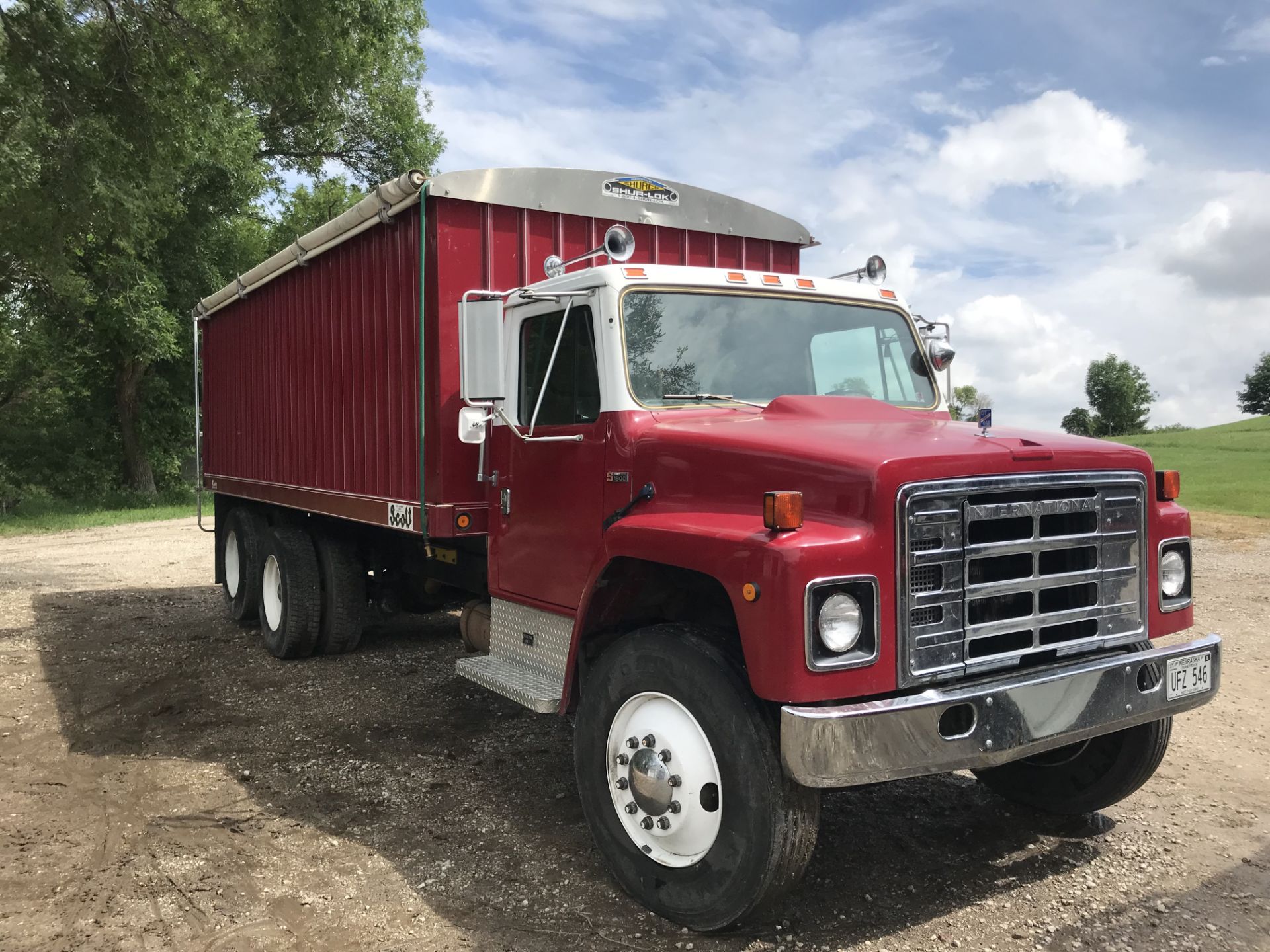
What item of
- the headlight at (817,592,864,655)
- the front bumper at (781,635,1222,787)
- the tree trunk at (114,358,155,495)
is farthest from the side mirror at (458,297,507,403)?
the tree trunk at (114,358,155,495)

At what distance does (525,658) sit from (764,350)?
192cm

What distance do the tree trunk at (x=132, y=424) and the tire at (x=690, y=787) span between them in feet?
79.1

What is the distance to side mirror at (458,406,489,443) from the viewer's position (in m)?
4.74

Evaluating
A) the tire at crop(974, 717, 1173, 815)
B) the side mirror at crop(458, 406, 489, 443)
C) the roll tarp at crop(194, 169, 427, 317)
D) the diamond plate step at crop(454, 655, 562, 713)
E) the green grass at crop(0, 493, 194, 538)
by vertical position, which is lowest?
the tire at crop(974, 717, 1173, 815)

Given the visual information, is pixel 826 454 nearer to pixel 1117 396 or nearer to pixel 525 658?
pixel 525 658

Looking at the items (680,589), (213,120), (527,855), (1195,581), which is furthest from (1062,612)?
(213,120)

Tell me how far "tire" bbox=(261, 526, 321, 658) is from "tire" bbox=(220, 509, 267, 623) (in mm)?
743

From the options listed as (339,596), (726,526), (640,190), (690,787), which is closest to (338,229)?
(640,190)

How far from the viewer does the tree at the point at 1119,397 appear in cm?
11588

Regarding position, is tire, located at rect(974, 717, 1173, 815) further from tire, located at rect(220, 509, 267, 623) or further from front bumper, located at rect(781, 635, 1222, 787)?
tire, located at rect(220, 509, 267, 623)

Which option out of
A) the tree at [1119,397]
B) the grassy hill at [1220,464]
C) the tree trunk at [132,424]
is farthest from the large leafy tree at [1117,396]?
the tree trunk at [132,424]

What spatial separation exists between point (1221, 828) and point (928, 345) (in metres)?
2.66

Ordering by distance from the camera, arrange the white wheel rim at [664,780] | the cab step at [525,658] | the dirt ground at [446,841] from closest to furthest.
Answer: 1. the white wheel rim at [664,780]
2. the dirt ground at [446,841]
3. the cab step at [525,658]

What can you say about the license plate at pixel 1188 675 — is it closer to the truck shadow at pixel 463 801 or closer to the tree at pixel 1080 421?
the truck shadow at pixel 463 801
